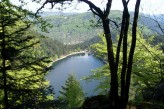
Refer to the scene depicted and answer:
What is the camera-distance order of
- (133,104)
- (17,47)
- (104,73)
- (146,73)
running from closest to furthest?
(133,104) < (17,47) < (146,73) < (104,73)

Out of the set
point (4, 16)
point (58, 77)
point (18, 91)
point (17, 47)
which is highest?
point (4, 16)

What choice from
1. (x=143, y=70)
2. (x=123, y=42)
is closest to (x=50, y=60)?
(x=123, y=42)

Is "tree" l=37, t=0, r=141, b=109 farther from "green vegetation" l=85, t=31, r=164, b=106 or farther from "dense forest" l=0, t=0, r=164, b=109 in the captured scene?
"green vegetation" l=85, t=31, r=164, b=106

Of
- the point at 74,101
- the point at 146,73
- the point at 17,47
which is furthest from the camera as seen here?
the point at 74,101

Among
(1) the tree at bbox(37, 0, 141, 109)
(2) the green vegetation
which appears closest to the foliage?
(2) the green vegetation

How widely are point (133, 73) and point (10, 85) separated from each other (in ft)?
27.0

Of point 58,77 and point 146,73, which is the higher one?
point 146,73

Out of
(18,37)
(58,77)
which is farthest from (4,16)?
(58,77)

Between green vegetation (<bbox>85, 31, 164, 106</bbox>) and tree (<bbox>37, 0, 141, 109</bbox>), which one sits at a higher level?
tree (<bbox>37, 0, 141, 109</bbox>)

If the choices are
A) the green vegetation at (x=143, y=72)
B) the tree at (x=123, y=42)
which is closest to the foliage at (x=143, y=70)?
the green vegetation at (x=143, y=72)

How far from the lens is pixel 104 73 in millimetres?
20406

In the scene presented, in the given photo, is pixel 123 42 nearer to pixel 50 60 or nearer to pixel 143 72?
pixel 50 60

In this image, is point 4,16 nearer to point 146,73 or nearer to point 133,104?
point 133,104

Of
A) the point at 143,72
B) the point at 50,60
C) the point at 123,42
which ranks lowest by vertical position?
the point at 143,72
